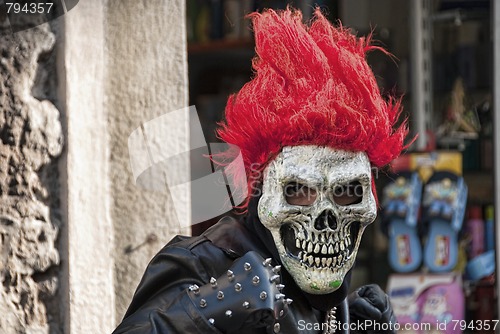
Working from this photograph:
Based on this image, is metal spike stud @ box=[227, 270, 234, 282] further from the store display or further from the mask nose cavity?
the store display

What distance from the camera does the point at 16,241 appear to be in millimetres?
2695

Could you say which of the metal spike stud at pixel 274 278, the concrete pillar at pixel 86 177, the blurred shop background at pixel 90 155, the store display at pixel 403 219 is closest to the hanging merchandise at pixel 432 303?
the store display at pixel 403 219

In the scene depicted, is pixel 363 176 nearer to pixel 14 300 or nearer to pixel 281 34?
pixel 281 34

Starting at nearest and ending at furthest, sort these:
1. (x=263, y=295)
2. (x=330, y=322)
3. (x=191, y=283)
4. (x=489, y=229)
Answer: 1. (x=263, y=295)
2. (x=191, y=283)
3. (x=330, y=322)
4. (x=489, y=229)

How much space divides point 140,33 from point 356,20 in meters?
→ 1.84

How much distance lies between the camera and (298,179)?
2150mm

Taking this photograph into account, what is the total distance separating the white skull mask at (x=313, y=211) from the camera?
2154 millimetres

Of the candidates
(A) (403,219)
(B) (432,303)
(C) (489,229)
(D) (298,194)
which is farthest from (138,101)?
(C) (489,229)

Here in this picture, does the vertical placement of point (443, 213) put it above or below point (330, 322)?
below

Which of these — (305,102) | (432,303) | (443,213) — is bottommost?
(432,303)

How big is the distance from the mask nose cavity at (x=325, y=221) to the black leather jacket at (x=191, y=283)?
0.15m

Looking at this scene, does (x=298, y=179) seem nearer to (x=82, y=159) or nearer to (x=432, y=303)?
(x=82, y=159)

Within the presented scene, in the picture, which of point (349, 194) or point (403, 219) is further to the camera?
point (403, 219)

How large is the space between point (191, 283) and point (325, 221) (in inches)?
13.0
